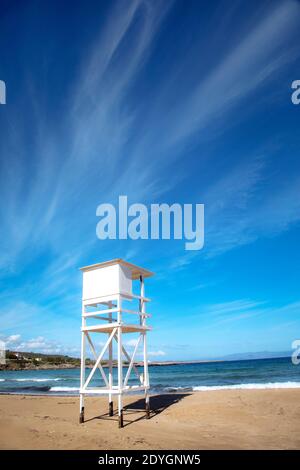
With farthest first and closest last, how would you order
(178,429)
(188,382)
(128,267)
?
(188,382) → (128,267) → (178,429)

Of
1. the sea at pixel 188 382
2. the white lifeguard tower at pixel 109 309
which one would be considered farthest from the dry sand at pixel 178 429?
the sea at pixel 188 382

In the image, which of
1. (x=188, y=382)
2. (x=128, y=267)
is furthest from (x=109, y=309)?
(x=188, y=382)

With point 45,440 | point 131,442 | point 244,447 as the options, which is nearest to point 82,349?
point 45,440

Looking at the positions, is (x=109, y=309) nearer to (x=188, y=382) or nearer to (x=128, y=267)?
(x=128, y=267)

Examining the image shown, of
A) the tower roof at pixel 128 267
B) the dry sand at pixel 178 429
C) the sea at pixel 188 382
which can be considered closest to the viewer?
the dry sand at pixel 178 429

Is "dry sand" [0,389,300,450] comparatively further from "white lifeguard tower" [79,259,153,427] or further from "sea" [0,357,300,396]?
"sea" [0,357,300,396]

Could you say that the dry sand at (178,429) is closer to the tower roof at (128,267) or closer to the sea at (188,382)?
the tower roof at (128,267)

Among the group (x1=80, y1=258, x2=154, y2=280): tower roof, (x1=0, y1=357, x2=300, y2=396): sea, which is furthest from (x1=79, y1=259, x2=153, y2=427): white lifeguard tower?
(x1=0, y1=357, x2=300, y2=396): sea

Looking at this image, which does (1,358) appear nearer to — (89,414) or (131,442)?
(89,414)

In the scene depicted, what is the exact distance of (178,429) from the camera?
37.4ft

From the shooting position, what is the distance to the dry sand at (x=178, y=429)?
9273 millimetres

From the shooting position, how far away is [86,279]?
14.0 metres

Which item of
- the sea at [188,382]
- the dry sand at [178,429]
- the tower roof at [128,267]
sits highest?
the tower roof at [128,267]
